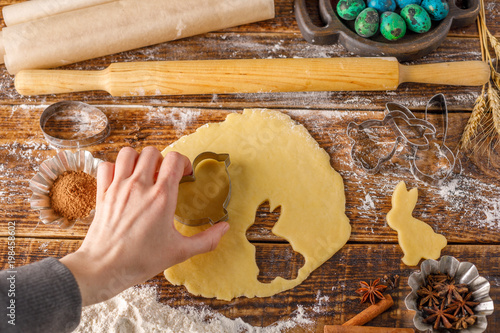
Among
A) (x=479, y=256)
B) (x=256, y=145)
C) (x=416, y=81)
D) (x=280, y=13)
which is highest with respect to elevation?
(x=280, y=13)

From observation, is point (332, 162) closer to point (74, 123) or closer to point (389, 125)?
point (389, 125)

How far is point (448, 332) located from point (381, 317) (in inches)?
7.1

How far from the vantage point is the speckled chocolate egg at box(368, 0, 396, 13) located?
158cm

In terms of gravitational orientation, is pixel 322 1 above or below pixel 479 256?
above

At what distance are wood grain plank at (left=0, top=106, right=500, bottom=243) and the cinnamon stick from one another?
190 mm

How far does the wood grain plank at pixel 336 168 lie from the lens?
54.8 inches

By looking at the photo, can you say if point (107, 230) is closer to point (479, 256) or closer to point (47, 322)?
point (47, 322)

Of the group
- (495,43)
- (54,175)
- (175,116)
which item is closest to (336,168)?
(175,116)

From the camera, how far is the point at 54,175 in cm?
138

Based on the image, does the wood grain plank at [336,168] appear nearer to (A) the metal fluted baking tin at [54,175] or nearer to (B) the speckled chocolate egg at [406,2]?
(A) the metal fluted baking tin at [54,175]

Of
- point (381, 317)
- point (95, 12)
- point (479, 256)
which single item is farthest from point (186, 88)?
point (479, 256)

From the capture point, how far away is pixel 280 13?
1.74m

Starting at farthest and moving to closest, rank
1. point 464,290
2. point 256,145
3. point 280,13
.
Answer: point 280,13 → point 256,145 → point 464,290

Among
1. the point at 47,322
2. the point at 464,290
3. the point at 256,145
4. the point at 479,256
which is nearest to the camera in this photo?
the point at 47,322
